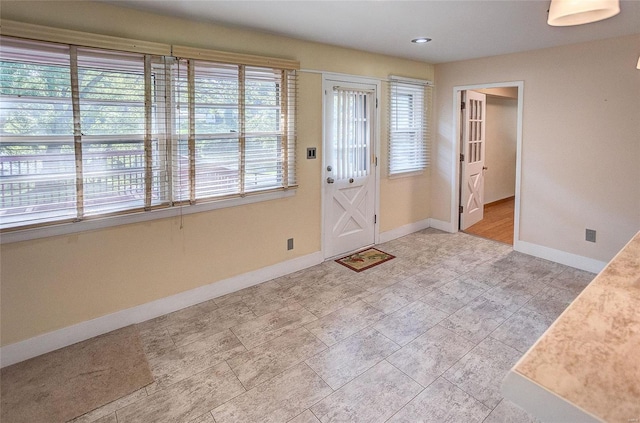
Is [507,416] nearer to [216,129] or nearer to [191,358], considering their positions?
[191,358]

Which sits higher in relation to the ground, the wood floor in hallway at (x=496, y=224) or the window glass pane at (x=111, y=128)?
the window glass pane at (x=111, y=128)

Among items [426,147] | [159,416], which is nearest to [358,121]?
[426,147]

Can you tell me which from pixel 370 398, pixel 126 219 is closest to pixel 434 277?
pixel 370 398

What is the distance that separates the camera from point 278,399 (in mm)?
2150

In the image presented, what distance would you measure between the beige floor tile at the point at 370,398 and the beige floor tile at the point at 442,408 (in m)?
0.05

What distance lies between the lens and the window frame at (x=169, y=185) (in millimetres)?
2369

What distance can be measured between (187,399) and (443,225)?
432 cm

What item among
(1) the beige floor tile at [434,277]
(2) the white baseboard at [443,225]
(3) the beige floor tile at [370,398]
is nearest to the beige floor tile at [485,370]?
(3) the beige floor tile at [370,398]

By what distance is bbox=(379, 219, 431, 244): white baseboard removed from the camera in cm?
500

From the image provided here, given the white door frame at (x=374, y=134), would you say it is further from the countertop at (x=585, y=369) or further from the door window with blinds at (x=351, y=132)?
the countertop at (x=585, y=369)

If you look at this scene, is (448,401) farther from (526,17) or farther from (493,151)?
(493,151)

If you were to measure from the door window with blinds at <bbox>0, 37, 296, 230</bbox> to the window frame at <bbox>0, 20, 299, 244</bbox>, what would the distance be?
0.03m

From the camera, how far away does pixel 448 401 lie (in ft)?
6.93

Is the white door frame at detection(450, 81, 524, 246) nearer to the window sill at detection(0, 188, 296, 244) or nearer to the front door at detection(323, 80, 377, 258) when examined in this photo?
the front door at detection(323, 80, 377, 258)
